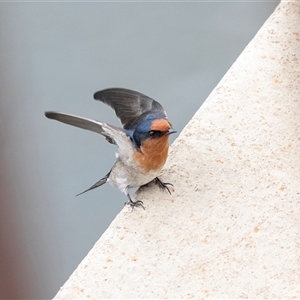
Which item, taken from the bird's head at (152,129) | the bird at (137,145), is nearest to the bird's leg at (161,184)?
the bird at (137,145)

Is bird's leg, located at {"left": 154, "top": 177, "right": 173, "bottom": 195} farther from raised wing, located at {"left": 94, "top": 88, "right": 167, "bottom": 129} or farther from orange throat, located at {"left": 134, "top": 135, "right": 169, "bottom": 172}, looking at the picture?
raised wing, located at {"left": 94, "top": 88, "right": 167, "bottom": 129}

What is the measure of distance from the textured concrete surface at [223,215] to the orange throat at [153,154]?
6cm

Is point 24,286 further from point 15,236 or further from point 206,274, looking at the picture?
point 206,274

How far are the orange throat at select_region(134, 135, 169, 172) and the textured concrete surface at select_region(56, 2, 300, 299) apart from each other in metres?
0.06

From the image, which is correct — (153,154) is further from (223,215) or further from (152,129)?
(223,215)

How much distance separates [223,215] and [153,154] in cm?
25

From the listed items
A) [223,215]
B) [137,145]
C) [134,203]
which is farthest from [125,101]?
[223,215]

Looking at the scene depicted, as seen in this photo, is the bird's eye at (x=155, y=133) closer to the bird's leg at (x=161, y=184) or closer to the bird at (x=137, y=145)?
the bird at (x=137, y=145)

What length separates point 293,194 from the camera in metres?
1.49

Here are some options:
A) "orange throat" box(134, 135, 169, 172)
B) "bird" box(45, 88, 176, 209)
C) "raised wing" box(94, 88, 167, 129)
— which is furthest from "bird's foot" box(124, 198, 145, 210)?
"raised wing" box(94, 88, 167, 129)

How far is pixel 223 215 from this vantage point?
1436mm

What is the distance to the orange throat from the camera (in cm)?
152

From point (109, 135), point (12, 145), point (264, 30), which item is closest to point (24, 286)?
point (12, 145)

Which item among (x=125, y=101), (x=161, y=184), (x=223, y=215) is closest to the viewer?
(x=223, y=215)
